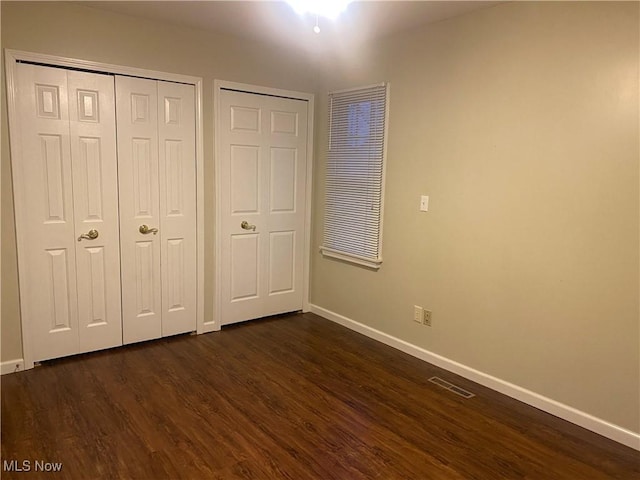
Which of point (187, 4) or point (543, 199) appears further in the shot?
point (187, 4)

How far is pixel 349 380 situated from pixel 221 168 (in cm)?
193

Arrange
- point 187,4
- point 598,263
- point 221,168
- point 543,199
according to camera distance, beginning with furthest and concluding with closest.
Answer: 1. point 221,168
2. point 187,4
3. point 543,199
4. point 598,263

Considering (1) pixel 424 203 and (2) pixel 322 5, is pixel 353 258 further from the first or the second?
(2) pixel 322 5

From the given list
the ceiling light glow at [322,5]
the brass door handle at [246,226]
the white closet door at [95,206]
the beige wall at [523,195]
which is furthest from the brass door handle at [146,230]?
the ceiling light glow at [322,5]

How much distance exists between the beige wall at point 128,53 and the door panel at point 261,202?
14 centimetres

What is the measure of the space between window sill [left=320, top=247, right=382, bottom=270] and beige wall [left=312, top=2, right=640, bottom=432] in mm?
97

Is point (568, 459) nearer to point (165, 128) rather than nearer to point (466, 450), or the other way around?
point (466, 450)

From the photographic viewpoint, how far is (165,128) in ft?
11.3

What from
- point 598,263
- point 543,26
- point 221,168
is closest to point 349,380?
point 598,263

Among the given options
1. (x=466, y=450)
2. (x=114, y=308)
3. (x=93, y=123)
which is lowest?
(x=466, y=450)

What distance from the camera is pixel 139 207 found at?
3.41 metres

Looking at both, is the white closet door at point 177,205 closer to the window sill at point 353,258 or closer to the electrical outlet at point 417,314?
the window sill at point 353,258

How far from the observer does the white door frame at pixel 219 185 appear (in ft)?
12.0

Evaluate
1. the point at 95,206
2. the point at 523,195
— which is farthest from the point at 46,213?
the point at 523,195
